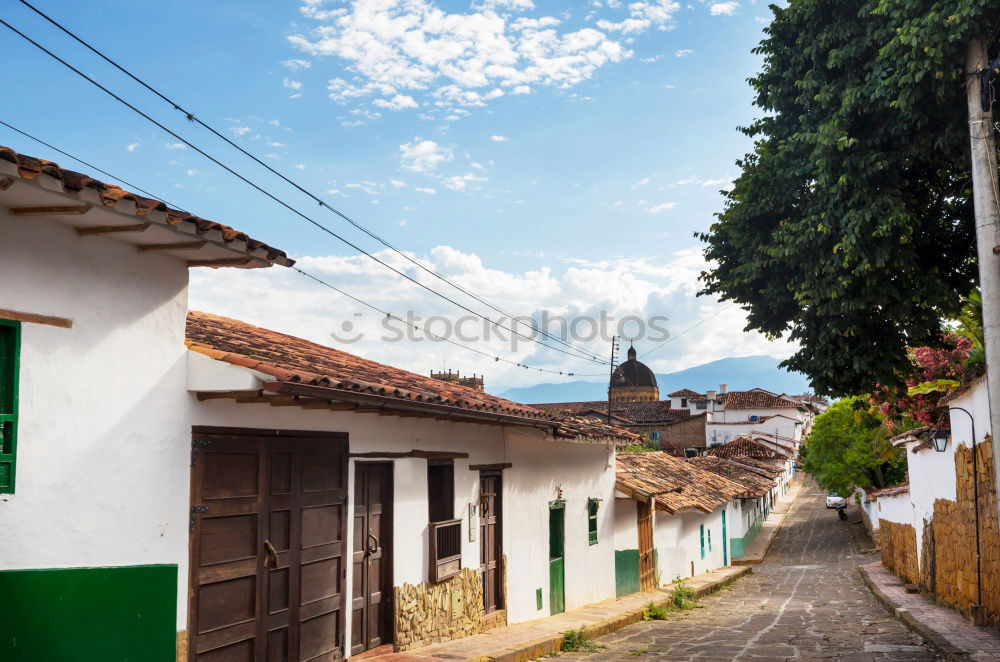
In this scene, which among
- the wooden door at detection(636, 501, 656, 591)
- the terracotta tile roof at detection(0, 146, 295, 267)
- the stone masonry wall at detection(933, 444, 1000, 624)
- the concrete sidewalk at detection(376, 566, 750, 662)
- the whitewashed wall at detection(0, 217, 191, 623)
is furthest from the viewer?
the wooden door at detection(636, 501, 656, 591)

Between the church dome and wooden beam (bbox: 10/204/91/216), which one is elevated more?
the church dome

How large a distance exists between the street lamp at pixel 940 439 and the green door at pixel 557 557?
6.31 meters

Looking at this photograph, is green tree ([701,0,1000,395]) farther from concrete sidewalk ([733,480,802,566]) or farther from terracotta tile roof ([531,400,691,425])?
terracotta tile roof ([531,400,691,425])

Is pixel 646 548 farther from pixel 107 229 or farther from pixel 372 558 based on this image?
pixel 107 229

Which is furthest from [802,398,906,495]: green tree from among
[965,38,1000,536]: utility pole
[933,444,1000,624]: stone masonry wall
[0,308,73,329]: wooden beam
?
[0,308,73,329]: wooden beam

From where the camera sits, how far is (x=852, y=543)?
127 ft

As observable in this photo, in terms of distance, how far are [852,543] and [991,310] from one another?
34876mm

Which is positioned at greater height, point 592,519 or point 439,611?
point 592,519

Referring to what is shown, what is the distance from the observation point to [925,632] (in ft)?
36.7

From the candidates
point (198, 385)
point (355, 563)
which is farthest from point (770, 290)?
point (198, 385)

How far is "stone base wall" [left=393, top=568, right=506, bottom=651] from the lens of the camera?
9211 mm

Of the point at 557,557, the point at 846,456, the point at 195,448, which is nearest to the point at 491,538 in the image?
the point at 557,557

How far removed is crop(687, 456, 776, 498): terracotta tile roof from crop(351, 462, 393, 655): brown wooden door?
29.0 metres

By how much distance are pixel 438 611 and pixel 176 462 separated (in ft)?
15.5
